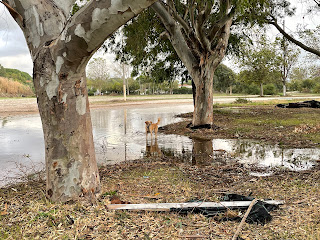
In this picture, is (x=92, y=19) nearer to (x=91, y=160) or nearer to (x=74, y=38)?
(x=74, y=38)

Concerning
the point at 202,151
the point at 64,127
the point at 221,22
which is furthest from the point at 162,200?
the point at 221,22

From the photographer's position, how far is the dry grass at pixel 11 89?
3140 cm

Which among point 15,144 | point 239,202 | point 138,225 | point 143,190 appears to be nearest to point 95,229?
point 138,225

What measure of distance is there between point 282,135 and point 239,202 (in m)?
7.16

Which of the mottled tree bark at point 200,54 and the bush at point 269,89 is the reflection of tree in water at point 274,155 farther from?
the bush at point 269,89

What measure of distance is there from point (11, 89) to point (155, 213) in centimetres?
3428

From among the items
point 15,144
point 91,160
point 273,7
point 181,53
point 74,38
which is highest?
point 273,7

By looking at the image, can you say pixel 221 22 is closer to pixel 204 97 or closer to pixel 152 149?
pixel 204 97

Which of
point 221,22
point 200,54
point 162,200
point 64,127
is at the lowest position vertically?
point 162,200

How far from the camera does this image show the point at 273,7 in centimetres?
1242

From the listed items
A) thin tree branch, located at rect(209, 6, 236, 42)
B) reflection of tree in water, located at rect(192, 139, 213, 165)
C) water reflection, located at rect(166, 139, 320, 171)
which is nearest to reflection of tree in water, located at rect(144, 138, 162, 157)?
water reflection, located at rect(166, 139, 320, 171)

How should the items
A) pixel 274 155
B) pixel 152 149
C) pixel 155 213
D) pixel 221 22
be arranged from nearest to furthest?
pixel 155 213 < pixel 274 155 < pixel 152 149 < pixel 221 22

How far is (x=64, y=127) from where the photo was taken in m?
3.57

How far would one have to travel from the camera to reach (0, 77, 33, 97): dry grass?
103 feet
